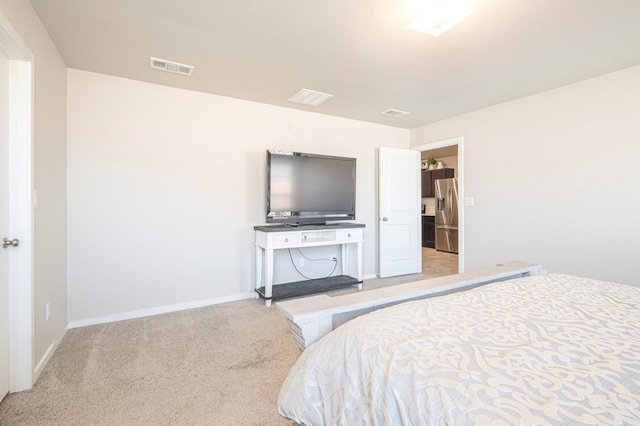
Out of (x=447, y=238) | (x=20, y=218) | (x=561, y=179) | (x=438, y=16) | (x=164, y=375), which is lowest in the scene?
(x=164, y=375)

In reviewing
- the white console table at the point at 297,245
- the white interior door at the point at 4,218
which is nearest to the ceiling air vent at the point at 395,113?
the white console table at the point at 297,245

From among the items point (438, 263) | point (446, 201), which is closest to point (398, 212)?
point (438, 263)

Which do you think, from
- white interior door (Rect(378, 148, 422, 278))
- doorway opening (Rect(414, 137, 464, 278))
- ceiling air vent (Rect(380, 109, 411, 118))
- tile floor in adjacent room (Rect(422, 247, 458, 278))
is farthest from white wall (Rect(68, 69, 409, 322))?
doorway opening (Rect(414, 137, 464, 278))

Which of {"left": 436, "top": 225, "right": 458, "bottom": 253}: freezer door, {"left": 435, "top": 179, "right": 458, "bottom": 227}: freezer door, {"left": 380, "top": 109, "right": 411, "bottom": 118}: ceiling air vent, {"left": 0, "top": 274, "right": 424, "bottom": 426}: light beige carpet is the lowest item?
{"left": 0, "top": 274, "right": 424, "bottom": 426}: light beige carpet

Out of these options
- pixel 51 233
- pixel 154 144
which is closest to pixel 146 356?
pixel 51 233

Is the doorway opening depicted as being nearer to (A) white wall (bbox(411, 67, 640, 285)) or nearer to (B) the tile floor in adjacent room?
(B) the tile floor in adjacent room

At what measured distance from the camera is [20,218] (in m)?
1.82

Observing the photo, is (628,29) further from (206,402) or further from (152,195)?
(152,195)

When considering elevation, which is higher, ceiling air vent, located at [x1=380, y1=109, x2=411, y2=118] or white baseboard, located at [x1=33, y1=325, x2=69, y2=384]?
ceiling air vent, located at [x1=380, y1=109, x2=411, y2=118]

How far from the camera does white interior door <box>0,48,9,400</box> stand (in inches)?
67.6

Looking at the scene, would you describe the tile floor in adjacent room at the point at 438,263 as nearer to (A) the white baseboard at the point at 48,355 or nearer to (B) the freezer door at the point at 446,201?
(B) the freezer door at the point at 446,201

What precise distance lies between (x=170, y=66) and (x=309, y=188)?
1.89 metres

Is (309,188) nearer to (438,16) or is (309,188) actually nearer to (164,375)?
(438,16)

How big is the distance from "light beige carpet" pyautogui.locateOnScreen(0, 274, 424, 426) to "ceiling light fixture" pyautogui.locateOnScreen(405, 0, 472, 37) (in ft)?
8.21
